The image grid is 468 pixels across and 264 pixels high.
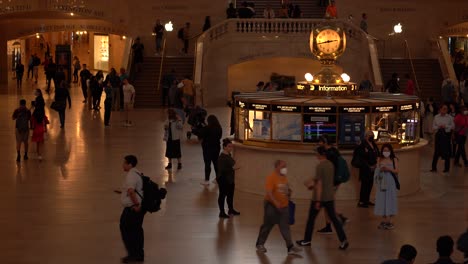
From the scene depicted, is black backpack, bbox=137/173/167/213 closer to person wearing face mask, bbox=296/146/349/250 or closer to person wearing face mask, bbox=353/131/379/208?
person wearing face mask, bbox=296/146/349/250

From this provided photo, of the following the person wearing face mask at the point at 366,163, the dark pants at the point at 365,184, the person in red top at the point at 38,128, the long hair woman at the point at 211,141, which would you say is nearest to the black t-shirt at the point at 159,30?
the person in red top at the point at 38,128

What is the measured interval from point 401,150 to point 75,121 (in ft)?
46.3

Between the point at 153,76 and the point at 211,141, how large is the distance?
1876 centimetres

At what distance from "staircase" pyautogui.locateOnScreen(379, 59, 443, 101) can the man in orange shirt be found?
76.7ft

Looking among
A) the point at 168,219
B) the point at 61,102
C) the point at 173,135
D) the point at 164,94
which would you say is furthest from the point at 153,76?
the point at 168,219

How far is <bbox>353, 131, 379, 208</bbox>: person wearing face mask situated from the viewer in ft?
59.1

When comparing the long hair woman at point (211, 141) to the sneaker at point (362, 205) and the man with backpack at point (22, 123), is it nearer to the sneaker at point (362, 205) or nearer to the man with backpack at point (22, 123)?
the sneaker at point (362, 205)

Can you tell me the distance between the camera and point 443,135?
22.1 metres

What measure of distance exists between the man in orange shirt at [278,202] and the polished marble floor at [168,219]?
36cm

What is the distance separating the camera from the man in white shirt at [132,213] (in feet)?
45.4

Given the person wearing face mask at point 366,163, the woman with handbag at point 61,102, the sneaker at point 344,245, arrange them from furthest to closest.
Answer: the woman with handbag at point 61,102
the person wearing face mask at point 366,163
the sneaker at point 344,245

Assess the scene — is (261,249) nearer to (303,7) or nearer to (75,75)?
(303,7)

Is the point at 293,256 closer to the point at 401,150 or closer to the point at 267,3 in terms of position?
the point at 401,150

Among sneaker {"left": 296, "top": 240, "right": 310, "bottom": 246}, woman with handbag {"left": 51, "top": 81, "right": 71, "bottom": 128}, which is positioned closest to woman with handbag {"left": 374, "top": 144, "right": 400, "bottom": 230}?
sneaker {"left": 296, "top": 240, "right": 310, "bottom": 246}
